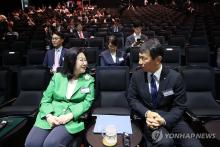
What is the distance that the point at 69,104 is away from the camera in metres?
3.12

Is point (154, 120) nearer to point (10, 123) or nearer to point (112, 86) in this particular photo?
point (112, 86)

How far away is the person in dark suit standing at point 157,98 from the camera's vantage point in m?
2.71

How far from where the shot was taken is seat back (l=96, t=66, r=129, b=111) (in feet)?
12.7

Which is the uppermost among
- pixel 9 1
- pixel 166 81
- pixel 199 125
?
pixel 9 1

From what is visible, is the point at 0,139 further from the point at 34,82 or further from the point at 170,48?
the point at 170,48

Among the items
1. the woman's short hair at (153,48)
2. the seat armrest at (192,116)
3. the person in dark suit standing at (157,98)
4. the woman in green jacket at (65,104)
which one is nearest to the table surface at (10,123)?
the woman in green jacket at (65,104)

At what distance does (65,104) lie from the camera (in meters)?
3.12

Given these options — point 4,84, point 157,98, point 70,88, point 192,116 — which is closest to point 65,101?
point 70,88

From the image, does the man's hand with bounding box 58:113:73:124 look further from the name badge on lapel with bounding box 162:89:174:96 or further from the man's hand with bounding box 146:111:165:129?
the name badge on lapel with bounding box 162:89:174:96

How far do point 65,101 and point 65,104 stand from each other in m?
0.04

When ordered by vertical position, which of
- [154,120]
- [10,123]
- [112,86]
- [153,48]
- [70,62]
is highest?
[153,48]

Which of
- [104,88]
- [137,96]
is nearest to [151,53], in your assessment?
[137,96]

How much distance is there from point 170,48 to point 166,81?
8.67ft

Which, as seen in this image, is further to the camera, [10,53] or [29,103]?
[10,53]
